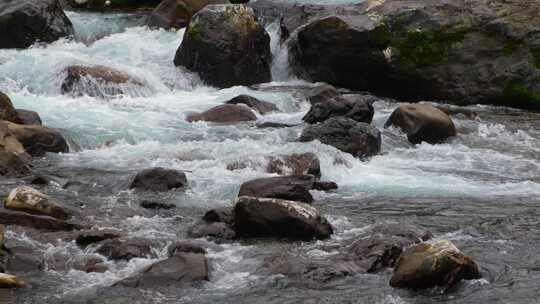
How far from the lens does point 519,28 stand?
18484 millimetres

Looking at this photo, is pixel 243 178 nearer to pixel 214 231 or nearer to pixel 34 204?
pixel 214 231

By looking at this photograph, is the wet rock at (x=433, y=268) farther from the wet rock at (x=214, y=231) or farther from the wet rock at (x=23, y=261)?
the wet rock at (x=23, y=261)

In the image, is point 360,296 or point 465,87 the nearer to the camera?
point 360,296

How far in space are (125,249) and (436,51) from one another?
1126 centimetres

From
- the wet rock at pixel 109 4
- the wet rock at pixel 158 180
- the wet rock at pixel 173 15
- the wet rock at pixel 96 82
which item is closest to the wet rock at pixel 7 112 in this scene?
the wet rock at pixel 96 82

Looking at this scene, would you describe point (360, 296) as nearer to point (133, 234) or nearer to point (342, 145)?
point (133, 234)

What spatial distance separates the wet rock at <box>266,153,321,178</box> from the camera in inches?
493

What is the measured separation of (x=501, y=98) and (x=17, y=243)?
38.3 feet

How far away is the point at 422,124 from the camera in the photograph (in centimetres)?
1498

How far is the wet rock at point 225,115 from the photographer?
1598 cm

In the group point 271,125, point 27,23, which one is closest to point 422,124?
point 271,125

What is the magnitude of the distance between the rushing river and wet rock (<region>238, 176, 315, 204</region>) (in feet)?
0.80

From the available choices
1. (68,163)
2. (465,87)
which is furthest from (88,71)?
(465,87)

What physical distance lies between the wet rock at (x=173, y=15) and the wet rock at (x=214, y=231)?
12.8 metres
